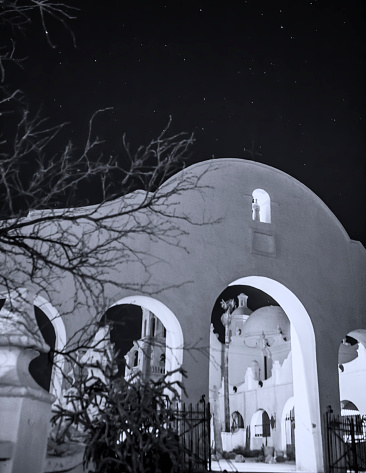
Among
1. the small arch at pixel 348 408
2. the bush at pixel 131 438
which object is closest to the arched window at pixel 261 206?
the bush at pixel 131 438

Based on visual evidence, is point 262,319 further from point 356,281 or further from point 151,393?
point 151,393

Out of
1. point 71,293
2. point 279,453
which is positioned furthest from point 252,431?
point 71,293

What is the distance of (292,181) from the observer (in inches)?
607

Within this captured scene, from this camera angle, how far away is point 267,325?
41.4 meters

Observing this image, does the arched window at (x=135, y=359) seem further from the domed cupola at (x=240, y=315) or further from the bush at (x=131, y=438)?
the bush at (x=131, y=438)

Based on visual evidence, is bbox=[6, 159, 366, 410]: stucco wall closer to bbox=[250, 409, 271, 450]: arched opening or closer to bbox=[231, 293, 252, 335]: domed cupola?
bbox=[250, 409, 271, 450]: arched opening

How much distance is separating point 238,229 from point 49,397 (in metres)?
9.46

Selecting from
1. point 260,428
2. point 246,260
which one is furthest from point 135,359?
point 246,260

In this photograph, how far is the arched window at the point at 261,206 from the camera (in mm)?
14836

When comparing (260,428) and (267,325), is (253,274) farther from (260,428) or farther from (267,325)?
(267,325)

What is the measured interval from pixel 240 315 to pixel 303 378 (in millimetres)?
35414

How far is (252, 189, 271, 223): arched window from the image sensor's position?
48.7 ft

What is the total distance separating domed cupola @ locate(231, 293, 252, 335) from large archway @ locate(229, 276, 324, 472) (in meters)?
31.7

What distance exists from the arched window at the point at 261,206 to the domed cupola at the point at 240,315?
31707 millimetres
